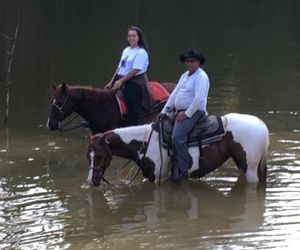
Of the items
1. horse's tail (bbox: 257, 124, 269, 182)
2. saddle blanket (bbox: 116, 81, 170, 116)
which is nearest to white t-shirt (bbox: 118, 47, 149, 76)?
saddle blanket (bbox: 116, 81, 170, 116)

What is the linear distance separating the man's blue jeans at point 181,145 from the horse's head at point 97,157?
100 centimetres

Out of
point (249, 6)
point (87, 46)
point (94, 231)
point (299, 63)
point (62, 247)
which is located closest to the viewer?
point (62, 247)

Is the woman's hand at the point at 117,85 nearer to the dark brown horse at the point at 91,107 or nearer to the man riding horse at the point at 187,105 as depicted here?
the dark brown horse at the point at 91,107

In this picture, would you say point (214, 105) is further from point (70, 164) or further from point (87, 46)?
point (87, 46)

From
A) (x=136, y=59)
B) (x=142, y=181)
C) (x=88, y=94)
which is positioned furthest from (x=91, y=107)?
(x=142, y=181)

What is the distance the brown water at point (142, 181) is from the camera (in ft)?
28.4

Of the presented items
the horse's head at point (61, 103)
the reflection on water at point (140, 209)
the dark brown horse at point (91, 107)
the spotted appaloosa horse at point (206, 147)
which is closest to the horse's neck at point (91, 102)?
the dark brown horse at point (91, 107)

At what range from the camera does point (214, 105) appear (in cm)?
1725

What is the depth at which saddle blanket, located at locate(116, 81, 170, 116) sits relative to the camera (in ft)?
39.2

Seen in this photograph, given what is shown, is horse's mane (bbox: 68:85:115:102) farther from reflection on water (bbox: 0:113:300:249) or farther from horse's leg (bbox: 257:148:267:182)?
horse's leg (bbox: 257:148:267:182)

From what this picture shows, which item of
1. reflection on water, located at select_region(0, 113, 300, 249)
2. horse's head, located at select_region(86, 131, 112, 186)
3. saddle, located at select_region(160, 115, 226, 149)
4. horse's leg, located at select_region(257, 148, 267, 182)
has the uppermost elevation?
saddle, located at select_region(160, 115, 226, 149)

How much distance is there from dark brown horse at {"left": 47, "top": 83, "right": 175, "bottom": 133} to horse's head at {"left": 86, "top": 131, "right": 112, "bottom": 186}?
169cm

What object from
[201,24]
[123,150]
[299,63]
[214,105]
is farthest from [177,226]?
[201,24]

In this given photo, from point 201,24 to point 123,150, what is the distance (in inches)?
1234
